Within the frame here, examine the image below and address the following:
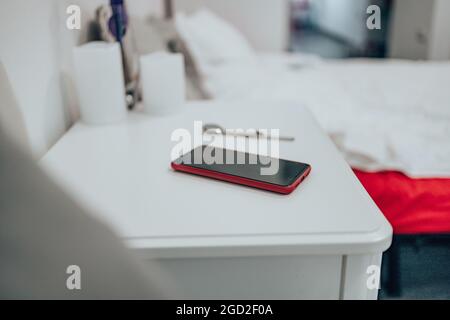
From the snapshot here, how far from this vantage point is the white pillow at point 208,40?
183 cm

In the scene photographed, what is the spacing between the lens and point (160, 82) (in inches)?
40.0

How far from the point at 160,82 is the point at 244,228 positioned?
551 mm

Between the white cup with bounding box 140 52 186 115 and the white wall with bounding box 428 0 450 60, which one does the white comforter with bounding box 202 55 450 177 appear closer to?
the white wall with bounding box 428 0 450 60

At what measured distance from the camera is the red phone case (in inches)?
24.9

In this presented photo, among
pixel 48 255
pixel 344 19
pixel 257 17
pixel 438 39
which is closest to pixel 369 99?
pixel 438 39

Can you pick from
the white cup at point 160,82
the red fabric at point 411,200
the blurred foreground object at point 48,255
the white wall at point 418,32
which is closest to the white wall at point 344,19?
the white wall at point 418,32

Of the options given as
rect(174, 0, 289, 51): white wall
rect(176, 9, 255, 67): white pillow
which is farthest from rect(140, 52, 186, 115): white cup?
rect(174, 0, 289, 51): white wall

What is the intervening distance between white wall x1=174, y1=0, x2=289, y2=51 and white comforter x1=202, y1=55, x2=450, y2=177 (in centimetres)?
79

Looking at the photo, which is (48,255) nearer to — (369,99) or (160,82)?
(160,82)

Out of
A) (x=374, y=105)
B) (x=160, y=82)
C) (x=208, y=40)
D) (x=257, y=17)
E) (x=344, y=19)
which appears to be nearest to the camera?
(x=160, y=82)

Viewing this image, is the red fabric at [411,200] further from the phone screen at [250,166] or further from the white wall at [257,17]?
→ the white wall at [257,17]

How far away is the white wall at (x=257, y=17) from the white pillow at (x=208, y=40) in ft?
2.88

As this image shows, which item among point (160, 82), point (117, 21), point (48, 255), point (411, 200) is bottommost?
point (411, 200)
